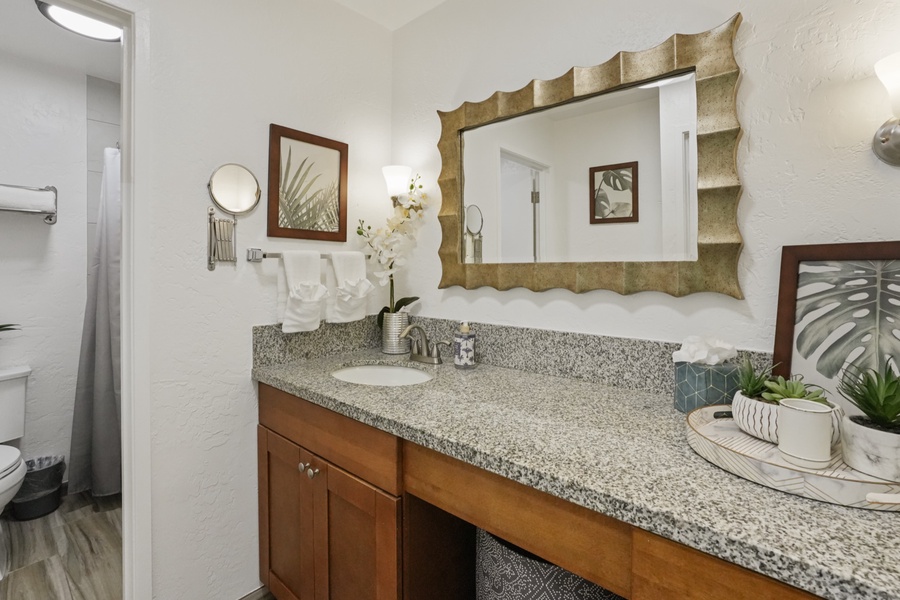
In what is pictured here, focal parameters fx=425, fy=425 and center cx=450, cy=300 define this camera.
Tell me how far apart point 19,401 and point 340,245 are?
176 cm

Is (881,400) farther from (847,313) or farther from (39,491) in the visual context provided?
(39,491)

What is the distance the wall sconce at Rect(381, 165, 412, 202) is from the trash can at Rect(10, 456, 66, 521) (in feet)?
7.04

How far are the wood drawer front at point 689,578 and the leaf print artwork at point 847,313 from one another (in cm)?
60

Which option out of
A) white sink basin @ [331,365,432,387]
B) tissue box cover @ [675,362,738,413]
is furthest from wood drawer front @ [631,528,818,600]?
white sink basin @ [331,365,432,387]

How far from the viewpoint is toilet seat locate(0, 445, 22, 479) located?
5.55 feet

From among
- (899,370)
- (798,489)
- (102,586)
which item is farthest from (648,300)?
(102,586)

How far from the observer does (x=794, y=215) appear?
39.6 inches

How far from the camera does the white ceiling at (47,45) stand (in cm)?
183

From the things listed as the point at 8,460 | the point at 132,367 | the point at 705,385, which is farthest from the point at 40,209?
the point at 705,385

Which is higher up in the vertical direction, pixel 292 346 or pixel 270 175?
pixel 270 175

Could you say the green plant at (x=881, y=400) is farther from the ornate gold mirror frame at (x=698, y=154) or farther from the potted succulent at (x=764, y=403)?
the ornate gold mirror frame at (x=698, y=154)

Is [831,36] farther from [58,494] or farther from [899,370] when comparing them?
[58,494]

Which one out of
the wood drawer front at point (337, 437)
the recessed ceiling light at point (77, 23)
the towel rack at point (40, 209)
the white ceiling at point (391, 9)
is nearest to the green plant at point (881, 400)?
the wood drawer front at point (337, 437)

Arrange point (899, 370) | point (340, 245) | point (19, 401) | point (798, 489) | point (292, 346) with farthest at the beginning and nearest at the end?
point (19, 401) < point (340, 245) < point (292, 346) < point (899, 370) < point (798, 489)
